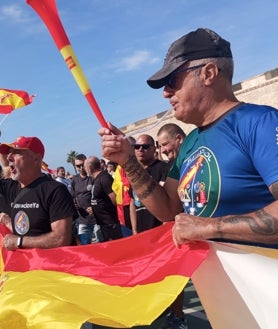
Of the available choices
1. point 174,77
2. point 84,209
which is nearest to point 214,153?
point 174,77

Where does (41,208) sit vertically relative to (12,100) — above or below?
below

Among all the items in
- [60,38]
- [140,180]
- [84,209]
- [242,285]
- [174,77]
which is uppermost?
[60,38]

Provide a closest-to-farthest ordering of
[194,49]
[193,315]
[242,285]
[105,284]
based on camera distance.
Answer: [242,285] < [194,49] < [105,284] < [193,315]

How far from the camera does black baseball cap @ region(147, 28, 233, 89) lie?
207cm

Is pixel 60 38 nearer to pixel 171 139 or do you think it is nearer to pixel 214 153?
pixel 214 153

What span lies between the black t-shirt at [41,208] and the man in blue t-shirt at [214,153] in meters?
1.44

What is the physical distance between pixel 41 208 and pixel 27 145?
0.67m

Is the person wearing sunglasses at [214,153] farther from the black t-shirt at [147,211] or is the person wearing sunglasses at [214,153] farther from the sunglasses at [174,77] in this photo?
the black t-shirt at [147,211]

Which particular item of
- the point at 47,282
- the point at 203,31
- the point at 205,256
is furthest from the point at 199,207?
the point at 47,282

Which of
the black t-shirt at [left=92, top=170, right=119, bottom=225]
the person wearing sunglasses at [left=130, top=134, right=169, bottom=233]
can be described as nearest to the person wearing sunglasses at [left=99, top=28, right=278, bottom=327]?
the person wearing sunglasses at [left=130, top=134, right=169, bottom=233]

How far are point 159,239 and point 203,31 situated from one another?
1.07m

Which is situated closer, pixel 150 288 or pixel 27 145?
pixel 150 288

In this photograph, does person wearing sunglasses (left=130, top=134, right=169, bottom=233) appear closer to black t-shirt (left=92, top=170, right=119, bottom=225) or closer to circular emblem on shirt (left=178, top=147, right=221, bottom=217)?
black t-shirt (left=92, top=170, right=119, bottom=225)

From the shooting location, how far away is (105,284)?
7.53 ft
